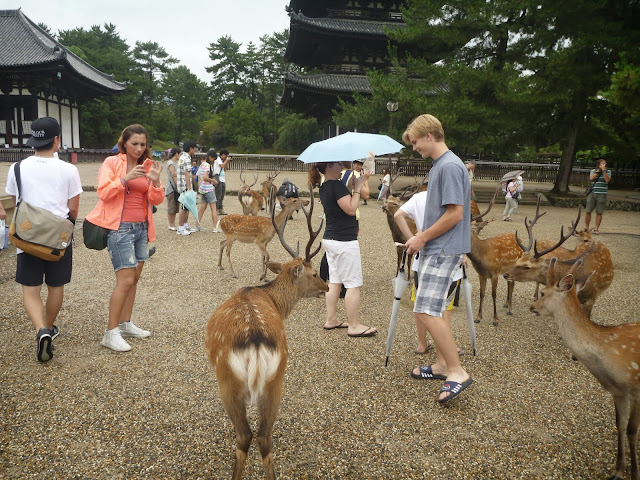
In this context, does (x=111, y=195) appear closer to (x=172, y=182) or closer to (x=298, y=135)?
(x=172, y=182)

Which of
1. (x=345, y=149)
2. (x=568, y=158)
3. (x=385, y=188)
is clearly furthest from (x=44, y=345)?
(x=568, y=158)

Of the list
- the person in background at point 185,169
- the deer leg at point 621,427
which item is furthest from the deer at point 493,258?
the person in background at point 185,169

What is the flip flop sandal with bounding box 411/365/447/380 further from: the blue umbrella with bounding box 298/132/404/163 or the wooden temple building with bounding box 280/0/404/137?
the wooden temple building with bounding box 280/0/404/137

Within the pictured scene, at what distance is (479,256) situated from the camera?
442 centimetres

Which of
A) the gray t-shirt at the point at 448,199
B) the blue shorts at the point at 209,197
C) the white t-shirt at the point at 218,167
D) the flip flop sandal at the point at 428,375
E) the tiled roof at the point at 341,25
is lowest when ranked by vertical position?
the flip flop sandal at the point at 428,375

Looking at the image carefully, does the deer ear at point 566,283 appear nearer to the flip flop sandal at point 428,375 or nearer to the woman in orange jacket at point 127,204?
the flip flop sandal at point 428,375

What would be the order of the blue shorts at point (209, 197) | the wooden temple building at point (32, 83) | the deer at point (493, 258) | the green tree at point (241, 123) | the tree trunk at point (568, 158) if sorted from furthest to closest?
the green tree at point (241, 123)
the wooden temple building at point (32, 83)
the tree trunk at point (568, 158)
the blue shorts at point (209, 197)
the deer at point (493, 258)

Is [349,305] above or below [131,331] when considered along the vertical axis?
above

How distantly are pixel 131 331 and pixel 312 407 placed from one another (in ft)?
5.74

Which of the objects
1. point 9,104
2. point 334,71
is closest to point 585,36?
point 334,71

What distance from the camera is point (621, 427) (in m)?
2.23

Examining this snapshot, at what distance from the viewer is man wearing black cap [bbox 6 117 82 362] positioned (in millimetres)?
2934

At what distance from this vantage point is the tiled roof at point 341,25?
1881 cm

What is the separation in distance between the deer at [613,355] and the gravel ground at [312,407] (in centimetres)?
24
